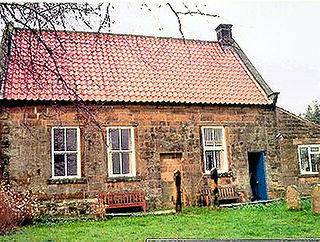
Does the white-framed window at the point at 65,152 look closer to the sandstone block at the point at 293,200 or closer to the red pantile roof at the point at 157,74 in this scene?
the red pantile roof at the point at 157,74

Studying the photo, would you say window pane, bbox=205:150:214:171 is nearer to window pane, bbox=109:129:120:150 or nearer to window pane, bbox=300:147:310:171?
window pane, bbox=109:129:120:150

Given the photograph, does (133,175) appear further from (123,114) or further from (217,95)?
(217,95)

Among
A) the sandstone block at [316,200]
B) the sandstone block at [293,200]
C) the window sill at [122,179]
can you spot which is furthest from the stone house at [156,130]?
the sandstone block at [316,200]

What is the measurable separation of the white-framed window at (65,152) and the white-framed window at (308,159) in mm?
8743

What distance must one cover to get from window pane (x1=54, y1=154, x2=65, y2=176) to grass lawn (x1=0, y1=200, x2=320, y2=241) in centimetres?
219

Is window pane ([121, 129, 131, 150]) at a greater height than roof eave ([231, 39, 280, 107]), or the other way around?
roof eave ([231, 39, 280, 107])

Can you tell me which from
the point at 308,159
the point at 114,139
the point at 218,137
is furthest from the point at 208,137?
the point at 308,159

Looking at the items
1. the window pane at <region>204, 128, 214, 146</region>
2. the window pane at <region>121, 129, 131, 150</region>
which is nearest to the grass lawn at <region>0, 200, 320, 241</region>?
the window pane at <region>121, 129, 131, 150</region>

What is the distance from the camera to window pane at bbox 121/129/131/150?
567 inches

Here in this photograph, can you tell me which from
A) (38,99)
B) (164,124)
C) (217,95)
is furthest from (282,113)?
(38,99)

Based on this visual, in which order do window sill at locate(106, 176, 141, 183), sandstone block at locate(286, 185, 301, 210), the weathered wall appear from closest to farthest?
1. sandstone block at locate(286, 185, 301, 210)
2. the weathered wall
3. window sill at locate(106, 176, 141, 183)

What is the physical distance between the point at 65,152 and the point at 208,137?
515 cm

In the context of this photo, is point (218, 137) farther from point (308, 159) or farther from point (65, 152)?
point (65, 152)

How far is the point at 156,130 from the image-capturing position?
14.8m
